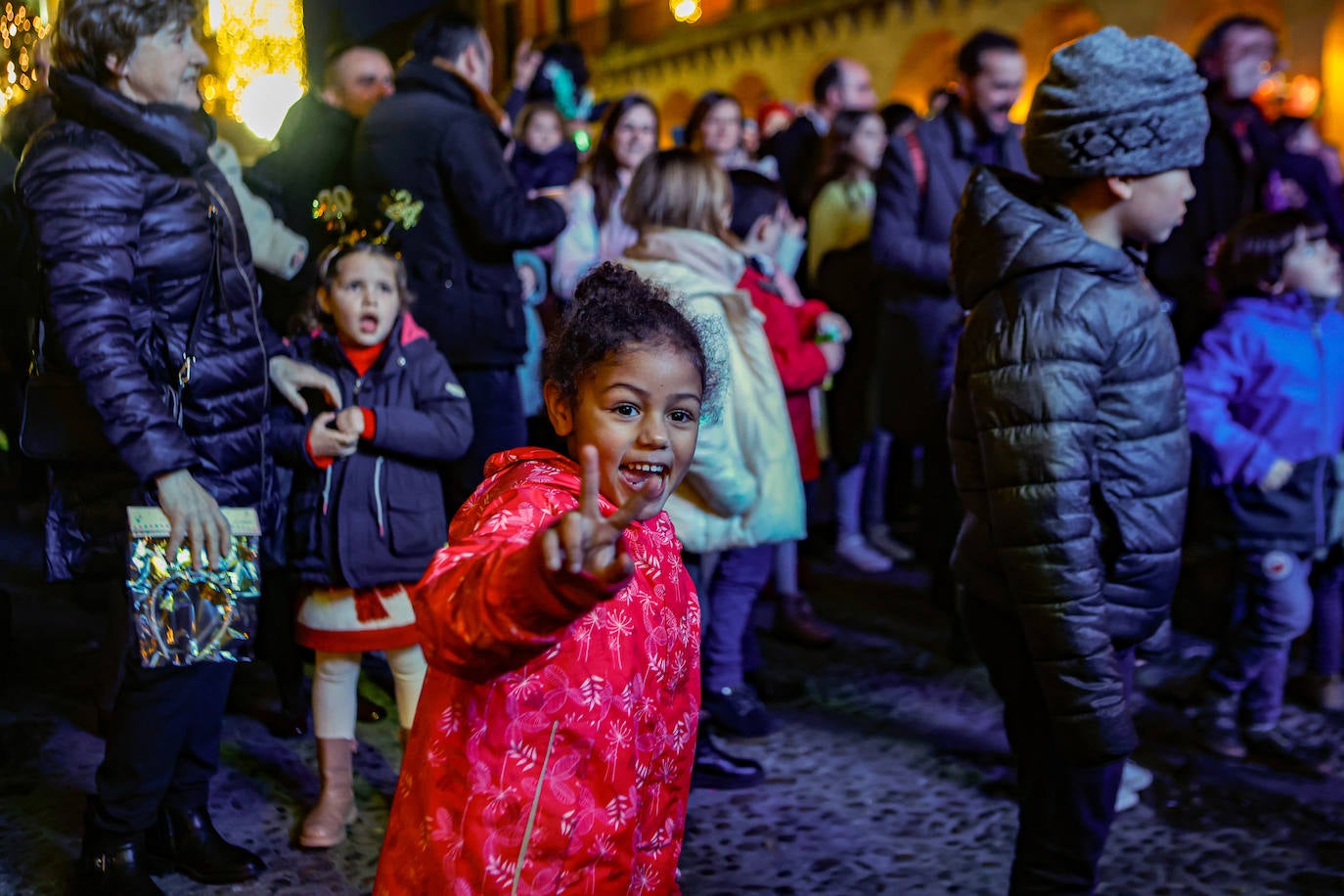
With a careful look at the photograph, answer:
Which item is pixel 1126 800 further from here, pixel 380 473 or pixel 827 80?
pixel 827 80

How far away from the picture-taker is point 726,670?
4160 millimetres

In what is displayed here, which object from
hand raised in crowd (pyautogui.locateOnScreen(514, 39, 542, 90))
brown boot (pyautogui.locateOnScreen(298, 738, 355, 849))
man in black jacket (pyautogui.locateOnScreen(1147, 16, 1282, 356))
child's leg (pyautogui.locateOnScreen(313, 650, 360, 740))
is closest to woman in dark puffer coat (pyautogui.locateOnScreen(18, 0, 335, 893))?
brown boot (pyautogui.locateOnScreen(298, 738, 355, 849))

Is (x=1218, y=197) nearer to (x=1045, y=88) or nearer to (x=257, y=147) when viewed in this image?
(x=1045, y=88)

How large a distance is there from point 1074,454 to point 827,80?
235 inches

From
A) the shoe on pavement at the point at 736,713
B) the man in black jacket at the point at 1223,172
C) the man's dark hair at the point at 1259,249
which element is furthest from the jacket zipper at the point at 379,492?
the man in black jacket at the point at 1223,172

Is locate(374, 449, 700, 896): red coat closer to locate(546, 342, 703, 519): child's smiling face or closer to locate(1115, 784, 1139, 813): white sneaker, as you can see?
locate(546, 342, 703, 519): child's smiling face

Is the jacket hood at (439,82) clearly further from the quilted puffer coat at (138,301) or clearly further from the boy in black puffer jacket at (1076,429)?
the boy in black puffer jacket at (1076,429)

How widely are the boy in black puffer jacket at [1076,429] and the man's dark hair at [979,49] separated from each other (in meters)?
2.41

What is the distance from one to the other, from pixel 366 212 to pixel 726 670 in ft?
6.70

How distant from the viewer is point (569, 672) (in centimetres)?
161

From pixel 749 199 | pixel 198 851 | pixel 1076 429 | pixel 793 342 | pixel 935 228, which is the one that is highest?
pixel 749 199

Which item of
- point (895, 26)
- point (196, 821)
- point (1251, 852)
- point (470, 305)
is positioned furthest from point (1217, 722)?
point (895, 26)

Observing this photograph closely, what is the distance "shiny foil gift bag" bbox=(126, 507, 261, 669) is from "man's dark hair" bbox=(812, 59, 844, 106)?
19.8 feet

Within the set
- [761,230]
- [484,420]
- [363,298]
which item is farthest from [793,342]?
[363,298]
